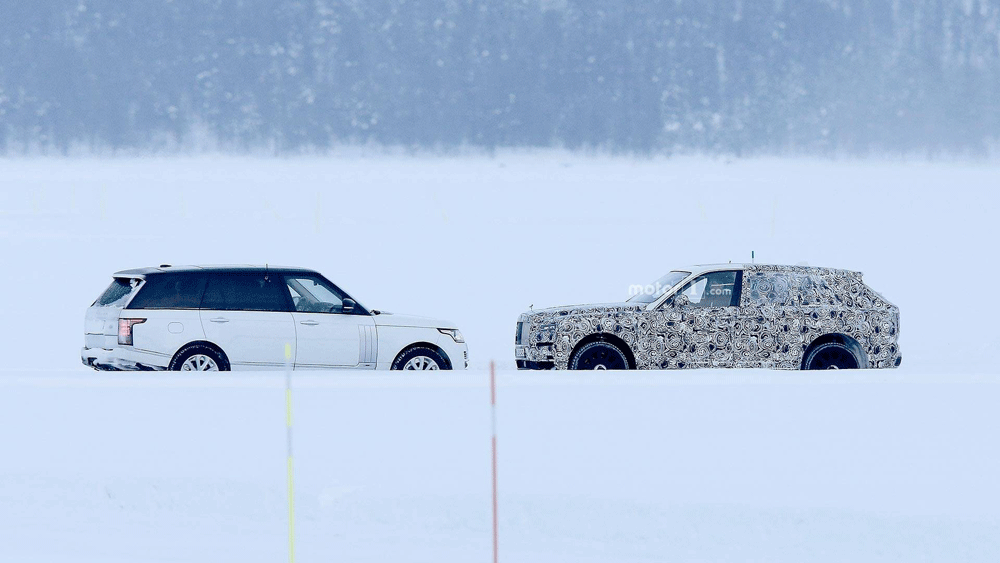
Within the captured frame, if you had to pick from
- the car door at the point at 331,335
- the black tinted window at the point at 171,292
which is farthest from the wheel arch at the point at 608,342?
the black tinted window at the point at 171,292

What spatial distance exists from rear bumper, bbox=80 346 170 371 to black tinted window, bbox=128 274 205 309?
486 millimetres

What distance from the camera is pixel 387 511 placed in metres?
9.63

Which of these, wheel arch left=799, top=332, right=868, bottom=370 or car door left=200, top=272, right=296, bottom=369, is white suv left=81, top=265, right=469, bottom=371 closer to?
car door left=200, top=272, right=296, bottom=369

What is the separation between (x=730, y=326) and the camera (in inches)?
577

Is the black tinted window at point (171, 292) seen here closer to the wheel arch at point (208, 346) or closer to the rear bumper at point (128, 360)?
the wheel arch at point (208, 346)

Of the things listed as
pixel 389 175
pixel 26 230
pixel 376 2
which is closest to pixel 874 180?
pixel 389 175

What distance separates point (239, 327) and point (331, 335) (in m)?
0.98

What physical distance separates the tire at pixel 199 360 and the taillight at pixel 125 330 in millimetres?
505

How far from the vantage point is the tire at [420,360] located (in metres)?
14.4

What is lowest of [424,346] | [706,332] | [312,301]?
[424,346]

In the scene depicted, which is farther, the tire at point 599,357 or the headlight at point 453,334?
the headlight at point 453,334

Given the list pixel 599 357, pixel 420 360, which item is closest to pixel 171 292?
pixel 420 360

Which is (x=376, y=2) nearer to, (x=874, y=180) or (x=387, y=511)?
(x=874, y=180)

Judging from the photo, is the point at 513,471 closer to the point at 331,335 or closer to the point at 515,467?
the point at 515,467
